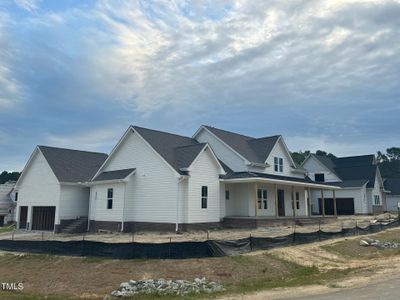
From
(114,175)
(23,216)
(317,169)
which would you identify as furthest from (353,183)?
(23,216)

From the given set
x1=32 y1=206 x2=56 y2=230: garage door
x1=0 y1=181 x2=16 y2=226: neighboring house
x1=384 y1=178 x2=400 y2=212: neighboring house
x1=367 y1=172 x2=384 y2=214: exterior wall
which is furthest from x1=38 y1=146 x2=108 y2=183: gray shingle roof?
x1=384 y1=178 x2=400 y2=212: neighboring house

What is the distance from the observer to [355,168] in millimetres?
56188

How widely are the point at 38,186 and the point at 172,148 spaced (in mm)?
14041

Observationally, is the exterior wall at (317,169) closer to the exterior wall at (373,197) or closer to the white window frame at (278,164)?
the exterior wall at (373,197)

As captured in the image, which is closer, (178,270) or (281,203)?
(178,270)

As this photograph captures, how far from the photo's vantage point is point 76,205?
34125mm

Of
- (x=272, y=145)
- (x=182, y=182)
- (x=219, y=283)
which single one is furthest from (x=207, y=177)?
(x=219, y=283)

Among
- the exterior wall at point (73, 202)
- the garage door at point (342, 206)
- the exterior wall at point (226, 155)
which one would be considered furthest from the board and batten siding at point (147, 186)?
the garage door at point (342, 206)

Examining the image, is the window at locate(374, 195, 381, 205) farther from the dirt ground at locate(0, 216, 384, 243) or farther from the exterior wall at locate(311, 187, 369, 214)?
the dirt ground at locate(0, 216, 384, 243)

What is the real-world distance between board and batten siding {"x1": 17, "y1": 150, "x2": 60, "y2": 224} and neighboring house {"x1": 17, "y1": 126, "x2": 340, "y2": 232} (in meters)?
0.09

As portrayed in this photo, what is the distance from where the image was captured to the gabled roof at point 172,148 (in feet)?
89.9

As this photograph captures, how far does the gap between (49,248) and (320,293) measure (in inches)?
521

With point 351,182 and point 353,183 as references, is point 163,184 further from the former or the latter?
point 351,182

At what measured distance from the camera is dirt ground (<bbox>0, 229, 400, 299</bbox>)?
571 inches
